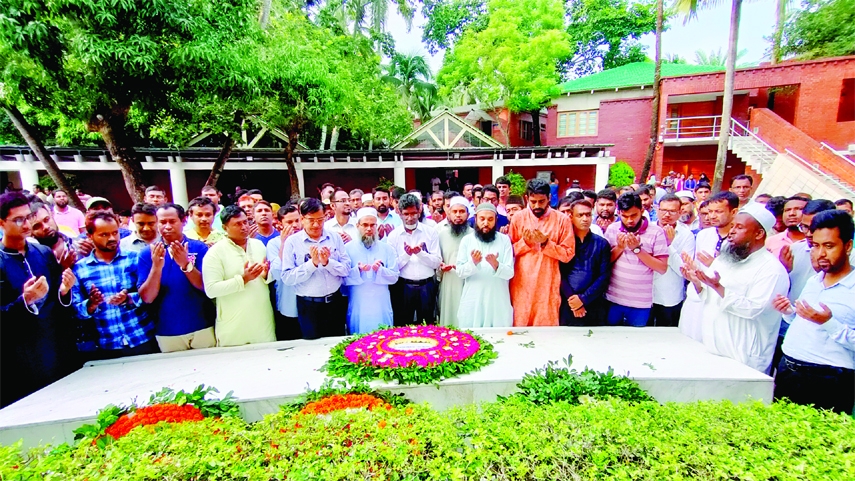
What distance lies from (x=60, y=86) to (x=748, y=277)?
37.6 feet

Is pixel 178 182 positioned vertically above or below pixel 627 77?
below

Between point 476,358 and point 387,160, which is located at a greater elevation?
point 387,160

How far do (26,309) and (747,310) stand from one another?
5.13 meters

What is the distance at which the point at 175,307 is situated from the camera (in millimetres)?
3408

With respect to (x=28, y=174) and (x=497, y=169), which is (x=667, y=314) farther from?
(x=28, y=174)

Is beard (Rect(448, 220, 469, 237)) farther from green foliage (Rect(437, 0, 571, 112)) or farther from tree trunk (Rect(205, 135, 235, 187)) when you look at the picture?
green foliage (Rect(437, 0, 571, 112))

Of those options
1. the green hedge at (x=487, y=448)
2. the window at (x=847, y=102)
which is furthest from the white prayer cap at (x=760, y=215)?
the window at (x=847, y=102)

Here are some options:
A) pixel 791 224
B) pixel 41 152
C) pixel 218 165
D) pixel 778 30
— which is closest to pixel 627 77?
pixel 778 30

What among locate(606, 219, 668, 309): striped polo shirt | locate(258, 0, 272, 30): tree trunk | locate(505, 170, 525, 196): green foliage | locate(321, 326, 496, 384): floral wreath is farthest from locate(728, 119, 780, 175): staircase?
locate(258, 0, 272, 30): tree trunk

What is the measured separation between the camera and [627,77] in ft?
Result: 67.8

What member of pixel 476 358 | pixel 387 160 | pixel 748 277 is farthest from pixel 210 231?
pixel 387 160

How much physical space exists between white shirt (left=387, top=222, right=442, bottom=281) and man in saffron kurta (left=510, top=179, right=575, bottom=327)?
89 cm

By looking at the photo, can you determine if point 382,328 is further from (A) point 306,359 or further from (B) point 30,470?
(B) point 30,470

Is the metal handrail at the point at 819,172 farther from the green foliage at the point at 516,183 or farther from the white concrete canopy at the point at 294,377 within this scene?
the white concrete canopy at the point at 294,377
